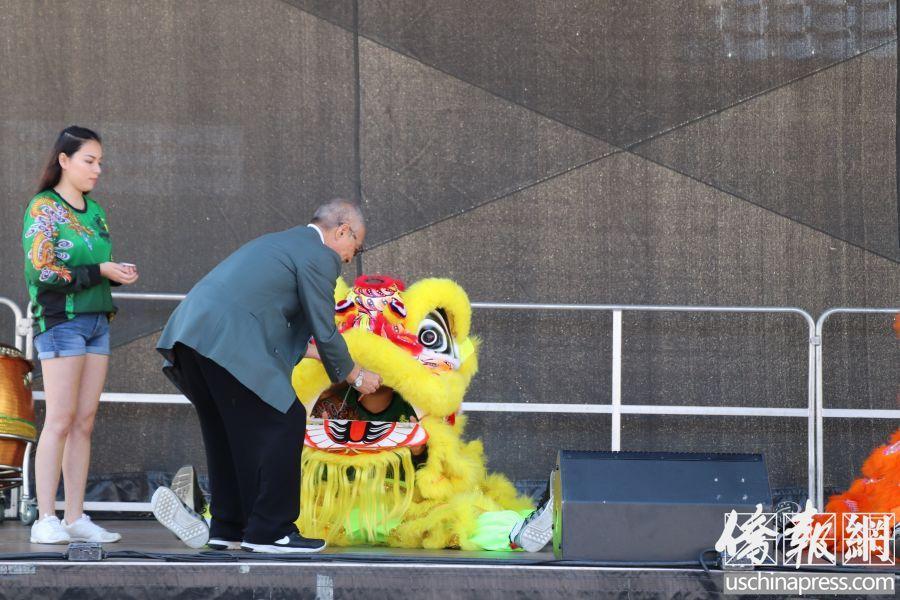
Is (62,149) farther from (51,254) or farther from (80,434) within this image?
(80,434)

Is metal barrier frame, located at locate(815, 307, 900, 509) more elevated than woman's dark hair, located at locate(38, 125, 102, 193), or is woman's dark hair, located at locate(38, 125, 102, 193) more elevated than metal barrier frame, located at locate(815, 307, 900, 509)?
woman's dark hair, located at locate(38, 125, 102, 193)

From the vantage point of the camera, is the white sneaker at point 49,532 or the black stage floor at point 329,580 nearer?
the black stage floor at point 329,580

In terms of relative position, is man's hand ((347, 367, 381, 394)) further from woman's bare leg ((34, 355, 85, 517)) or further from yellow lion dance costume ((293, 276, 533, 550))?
woman's bare leg ((34, 355, 85, 517))

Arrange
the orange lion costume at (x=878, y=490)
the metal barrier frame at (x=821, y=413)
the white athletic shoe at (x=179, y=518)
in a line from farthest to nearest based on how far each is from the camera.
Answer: the metal barrier frame at (x=821, y=413) → the orange lion costume at (x=878, y=490) → the white athletic shoe at (x=179, y=518)

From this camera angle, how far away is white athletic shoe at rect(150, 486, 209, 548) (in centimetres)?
378

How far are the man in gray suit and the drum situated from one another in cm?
106

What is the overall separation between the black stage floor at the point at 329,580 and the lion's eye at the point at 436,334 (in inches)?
42.3

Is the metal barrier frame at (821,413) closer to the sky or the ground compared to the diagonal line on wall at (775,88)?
closer to the ground

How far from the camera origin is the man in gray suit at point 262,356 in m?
3.63

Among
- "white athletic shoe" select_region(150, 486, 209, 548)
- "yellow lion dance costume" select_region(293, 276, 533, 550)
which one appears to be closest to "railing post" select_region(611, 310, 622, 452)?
"yellow lion dance costume" select_region(293, 276, 533, 550)

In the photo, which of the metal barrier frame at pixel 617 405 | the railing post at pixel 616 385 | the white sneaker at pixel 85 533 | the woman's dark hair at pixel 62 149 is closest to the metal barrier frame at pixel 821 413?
the metal barrier frame at pixel 617 405

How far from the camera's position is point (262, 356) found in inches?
144

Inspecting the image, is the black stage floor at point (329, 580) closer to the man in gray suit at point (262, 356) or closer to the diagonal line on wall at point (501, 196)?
the man in gray suit at point (262, 356)

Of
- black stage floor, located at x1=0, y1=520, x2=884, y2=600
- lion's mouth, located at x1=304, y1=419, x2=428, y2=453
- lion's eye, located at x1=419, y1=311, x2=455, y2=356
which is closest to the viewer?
black stage floor, located at x1=0, y1=520, x2=884, y2=600
